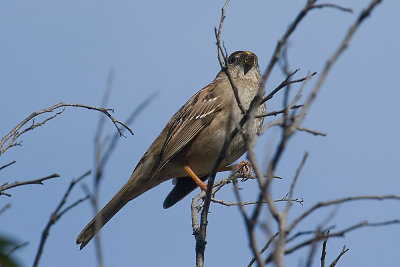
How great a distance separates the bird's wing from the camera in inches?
269

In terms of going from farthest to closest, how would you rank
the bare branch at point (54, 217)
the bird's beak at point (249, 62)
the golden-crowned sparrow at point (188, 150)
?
1. the bird's beak at point (249, 62)
2. the golden-crowned sparrow at point (188, 150)
3. the bare branch at point (54, 217)

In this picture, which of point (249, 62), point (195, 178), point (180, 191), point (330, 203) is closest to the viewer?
point (330, 203)

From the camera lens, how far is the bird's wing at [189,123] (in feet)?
22.4

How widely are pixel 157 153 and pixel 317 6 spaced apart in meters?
4.75

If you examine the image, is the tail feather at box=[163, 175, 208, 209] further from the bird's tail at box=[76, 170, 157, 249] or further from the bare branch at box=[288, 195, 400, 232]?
the bare branch at box=[288, 195, 400, 232]

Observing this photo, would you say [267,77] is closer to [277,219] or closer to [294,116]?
[294,116]

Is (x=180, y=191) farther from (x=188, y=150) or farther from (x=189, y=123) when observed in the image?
(x=189, y=123)

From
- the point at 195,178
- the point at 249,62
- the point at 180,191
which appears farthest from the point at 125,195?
the point at 249,62

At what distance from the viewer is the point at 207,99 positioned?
711 centimetres

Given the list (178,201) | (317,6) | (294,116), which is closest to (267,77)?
(294,116)

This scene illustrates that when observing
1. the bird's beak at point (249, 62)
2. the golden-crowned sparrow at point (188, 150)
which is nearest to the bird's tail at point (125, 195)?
the golden-crowned sparrow at point (188, 150)

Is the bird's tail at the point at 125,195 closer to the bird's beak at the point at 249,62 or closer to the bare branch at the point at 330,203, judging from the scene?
the bird's beak at the point at 249,62

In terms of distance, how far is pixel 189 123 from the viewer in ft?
22.8

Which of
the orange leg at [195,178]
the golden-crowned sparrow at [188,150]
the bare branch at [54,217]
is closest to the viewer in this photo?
the bare branch at [54,217]
